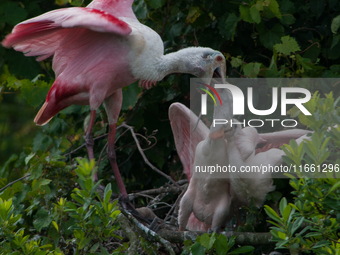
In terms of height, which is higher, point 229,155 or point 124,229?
point 229,155

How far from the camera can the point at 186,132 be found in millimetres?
3369

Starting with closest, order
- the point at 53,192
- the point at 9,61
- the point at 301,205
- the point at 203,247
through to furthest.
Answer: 1. the point at 301,205
2. the point at 203,247
3. the point at 53,192
4. the point at 9,61

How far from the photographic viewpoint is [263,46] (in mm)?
3588

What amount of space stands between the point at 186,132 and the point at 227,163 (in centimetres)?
59

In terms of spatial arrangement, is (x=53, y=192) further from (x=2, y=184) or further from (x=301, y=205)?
(x=301, y=205)

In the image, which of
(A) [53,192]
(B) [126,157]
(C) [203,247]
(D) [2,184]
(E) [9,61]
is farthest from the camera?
(E) [9,61]

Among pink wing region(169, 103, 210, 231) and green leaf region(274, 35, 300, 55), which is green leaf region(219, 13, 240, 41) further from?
pink wing region(169, 103, 210, 231)

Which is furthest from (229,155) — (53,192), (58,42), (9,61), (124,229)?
(9,61)

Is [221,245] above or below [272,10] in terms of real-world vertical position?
below

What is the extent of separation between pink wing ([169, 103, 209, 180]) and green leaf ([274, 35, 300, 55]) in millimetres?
745

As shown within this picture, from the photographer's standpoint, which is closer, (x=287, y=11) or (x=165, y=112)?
(x=287, y=11)

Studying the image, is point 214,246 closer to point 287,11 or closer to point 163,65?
point 163,65

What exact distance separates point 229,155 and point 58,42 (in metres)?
1.44

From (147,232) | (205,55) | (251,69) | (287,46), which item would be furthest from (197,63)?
(147,232)
